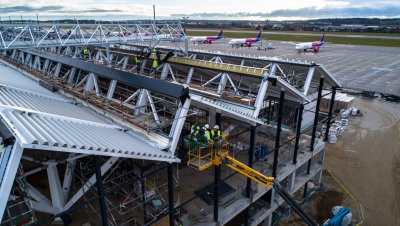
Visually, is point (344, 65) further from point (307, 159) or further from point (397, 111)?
point (307, 159)

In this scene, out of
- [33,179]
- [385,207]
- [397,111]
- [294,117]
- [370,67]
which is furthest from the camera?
[370,67]

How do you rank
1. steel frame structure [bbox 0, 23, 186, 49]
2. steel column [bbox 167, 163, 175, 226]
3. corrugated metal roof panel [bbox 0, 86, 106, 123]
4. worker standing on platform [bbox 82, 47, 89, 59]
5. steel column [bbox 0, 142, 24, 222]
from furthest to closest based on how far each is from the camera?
worker standing on platform [bbox 82, 47, 89, 59]
steel frame structure [bbox 0, 23, 186, 49]
corrugated metal roof panel [bbox 0, 86, 106, 123]
steel column [bbox 167, 163, 175, 226]
steel column [bbox 0, 142, 24, 222]

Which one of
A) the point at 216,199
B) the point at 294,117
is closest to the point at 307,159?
the point at 294,117

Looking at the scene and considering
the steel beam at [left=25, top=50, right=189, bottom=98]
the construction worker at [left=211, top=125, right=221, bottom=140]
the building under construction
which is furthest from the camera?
the construction worker at [left=211, top=125, right=221, bottom=140]

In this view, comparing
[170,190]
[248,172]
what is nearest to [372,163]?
[248,172]

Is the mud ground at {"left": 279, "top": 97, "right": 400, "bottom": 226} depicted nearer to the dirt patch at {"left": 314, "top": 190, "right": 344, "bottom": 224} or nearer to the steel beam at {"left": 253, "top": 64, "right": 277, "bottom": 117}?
the dirt patch at {"left": 314, "top": 190, "right": 344, "bottom": 224}

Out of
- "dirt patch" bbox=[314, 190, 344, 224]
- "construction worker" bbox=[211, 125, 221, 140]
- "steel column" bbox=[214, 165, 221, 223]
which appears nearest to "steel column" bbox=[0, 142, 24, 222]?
"construction worker" bbox=[211, 125, 221, 140]
